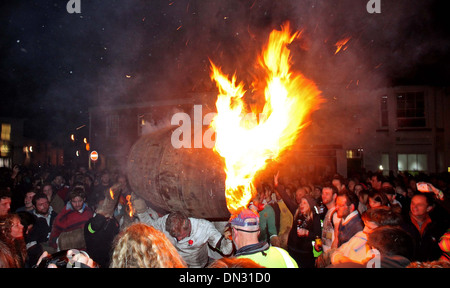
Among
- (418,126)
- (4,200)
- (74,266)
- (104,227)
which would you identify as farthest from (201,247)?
(418,126)

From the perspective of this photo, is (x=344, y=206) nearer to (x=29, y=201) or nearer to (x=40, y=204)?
(x=40, y=204)

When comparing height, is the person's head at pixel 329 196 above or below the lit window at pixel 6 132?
below

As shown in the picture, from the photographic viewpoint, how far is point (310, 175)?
1803 cm

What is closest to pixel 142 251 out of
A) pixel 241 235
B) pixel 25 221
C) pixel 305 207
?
pixel 241 235

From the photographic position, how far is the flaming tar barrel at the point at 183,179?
369cm

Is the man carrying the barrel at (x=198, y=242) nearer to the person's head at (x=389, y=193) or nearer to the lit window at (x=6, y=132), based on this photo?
the person's head at (x=389, y=193)

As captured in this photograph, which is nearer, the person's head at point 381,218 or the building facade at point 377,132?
the person's head at point 381,218

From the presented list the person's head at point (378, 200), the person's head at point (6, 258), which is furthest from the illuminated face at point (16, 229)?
the person's head at point (378, 200)

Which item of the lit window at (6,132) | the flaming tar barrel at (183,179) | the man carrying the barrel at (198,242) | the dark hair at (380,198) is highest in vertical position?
the lit window at (6,132)

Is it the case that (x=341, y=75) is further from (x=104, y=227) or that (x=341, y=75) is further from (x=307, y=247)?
(x=104, y=227)

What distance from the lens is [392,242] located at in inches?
110

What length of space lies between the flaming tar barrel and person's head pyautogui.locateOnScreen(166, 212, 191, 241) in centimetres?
12

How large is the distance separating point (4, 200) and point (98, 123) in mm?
21445

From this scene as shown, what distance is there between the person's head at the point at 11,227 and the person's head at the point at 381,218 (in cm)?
451
